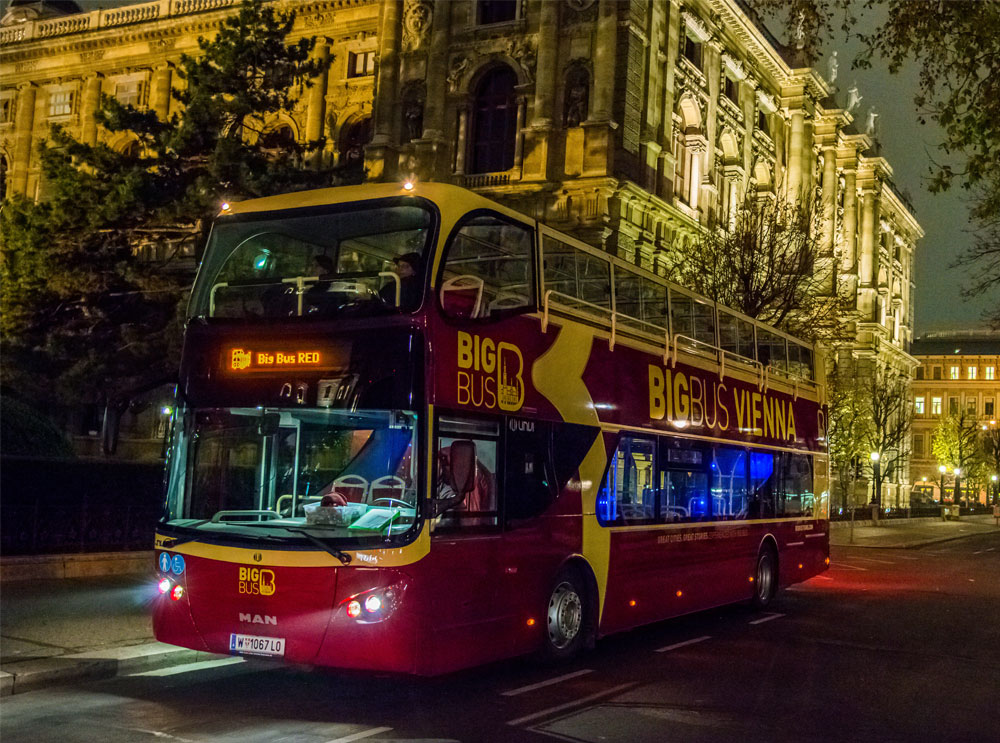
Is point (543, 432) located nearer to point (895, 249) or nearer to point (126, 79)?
point (126, 79)

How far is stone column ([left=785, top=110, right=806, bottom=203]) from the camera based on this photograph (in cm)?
6016

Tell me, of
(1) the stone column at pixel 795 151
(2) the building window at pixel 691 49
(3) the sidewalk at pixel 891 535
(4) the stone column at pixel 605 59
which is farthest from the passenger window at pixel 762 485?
(1) the stone column at pixel 795 151

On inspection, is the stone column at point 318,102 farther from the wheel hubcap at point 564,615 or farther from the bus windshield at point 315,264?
the wheel hubcap at point 564,615

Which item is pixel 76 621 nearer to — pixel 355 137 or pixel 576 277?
pixel 576 277

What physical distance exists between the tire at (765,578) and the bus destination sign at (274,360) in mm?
8950

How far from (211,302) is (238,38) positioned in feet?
67.9

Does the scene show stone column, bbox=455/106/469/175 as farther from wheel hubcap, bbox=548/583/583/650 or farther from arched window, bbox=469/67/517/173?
wheel hubcap, bbox=548/583/583/650

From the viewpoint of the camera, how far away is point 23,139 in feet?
192

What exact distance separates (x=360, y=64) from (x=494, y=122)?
35.0 ft

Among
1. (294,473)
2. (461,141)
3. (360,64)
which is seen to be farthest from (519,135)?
(294,473)

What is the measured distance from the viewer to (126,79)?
183 ft

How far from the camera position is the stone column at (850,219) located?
71.7 m

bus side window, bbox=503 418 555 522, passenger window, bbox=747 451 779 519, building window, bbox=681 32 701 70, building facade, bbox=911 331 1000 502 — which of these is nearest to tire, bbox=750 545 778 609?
passenger window, bbox=747 451 779 519

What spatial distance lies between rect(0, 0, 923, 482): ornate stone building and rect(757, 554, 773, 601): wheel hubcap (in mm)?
23112
